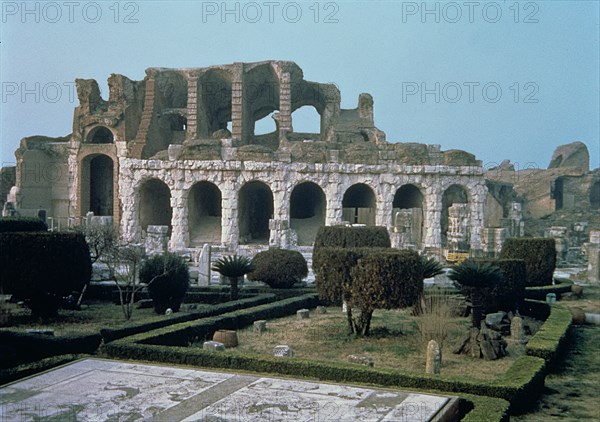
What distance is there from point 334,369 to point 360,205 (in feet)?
93.8

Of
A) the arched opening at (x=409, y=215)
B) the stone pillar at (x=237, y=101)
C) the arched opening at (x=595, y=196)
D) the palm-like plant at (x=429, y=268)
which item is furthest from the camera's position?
the arched opening at (x=595, y=196)

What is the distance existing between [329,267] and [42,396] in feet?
21.2

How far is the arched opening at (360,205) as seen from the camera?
3438cm

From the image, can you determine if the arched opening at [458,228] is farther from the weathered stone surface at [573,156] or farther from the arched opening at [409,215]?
the weathered stone surface at [573,156]

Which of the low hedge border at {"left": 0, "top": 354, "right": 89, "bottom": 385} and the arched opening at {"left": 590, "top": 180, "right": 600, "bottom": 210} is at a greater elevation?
the arched opening at {"left": 590, "top": 180, "right": 600, "bottom": 210}

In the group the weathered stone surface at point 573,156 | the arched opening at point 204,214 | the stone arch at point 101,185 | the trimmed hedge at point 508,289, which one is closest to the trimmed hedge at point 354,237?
the trimmed hedge at point 508,289

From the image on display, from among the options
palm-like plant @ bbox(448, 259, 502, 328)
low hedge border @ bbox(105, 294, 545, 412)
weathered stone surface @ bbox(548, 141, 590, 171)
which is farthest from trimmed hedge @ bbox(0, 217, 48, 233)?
weathered stone surface @ bbox(548, 141, 590, 171)

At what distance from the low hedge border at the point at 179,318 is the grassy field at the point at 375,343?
930mm

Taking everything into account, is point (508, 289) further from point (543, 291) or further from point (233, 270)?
point (233, 270)

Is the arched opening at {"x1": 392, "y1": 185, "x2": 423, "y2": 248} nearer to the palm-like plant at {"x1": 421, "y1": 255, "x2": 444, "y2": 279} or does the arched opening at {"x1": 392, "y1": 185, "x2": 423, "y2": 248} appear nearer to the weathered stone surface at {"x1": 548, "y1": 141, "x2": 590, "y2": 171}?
the palm-like plant at {"x1": 421, "y1": 255, "x2": 444, "y2": 279}

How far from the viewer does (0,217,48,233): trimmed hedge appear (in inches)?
587

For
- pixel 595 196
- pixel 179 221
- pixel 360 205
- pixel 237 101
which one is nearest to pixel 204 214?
pixel 179 221

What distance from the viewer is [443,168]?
33156 mm

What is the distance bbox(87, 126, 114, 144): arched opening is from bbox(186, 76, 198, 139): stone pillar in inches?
223
